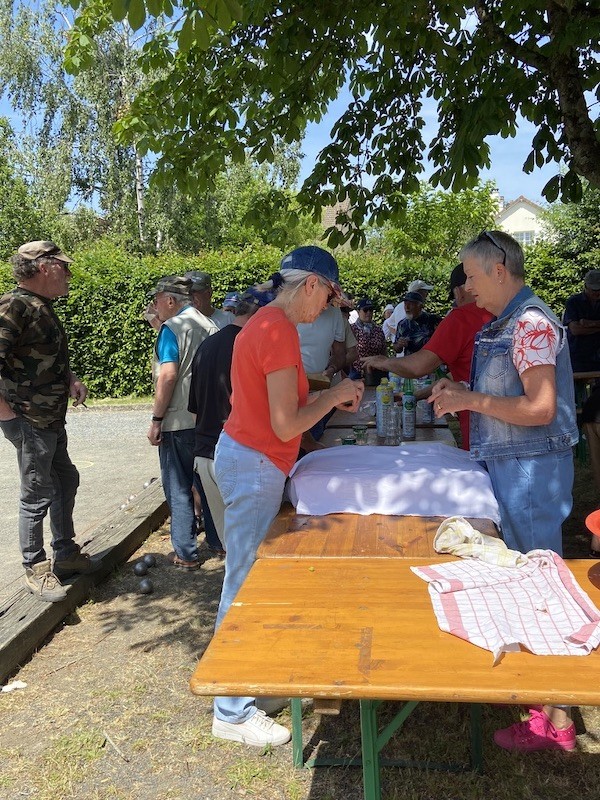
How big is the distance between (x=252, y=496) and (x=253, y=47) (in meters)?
4.32

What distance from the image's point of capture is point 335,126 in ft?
21.2

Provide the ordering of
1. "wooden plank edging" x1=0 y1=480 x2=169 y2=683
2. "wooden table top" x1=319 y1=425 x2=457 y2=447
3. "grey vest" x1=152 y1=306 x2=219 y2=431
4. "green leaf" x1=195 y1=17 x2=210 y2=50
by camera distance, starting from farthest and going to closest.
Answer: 1. "grey vest" x1=152 y1=306 x2=219 y2=431
2. "wooden table top" x1=319 y1=425 x2=457 y2=447
3. "wooden plank edging" x1=0 y1=480 x2=169 y2=683
4. "green leaf" x1=195 y1=17 x2=210 y2=50

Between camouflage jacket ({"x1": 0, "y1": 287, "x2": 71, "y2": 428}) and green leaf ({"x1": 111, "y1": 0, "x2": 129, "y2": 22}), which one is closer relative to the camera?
green leaf ({"x1": 111, "y1": 0, "x2": 129, "y2": 22})

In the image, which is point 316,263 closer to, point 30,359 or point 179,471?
point 30,359

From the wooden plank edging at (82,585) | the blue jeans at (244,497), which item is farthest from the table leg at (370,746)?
the wooden plank edging at (82,585)

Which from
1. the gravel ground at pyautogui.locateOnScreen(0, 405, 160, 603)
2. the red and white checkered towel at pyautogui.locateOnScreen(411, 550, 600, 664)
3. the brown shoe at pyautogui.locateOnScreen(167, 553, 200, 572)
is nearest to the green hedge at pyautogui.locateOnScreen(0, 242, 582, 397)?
the gravel ground at pyautogui.locateOnScreen(0, 405, 160, 603)

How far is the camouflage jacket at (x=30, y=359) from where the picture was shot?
4008 mm

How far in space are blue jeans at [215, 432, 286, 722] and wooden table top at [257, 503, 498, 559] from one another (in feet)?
0.28

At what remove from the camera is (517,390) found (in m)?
2.53

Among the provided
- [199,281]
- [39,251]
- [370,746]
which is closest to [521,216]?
[199,281]

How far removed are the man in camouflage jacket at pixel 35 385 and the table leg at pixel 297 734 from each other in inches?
78.6

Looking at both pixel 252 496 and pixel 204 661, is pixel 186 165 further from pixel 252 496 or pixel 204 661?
pixel 204 661

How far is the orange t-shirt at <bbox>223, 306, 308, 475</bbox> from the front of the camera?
2.48 meters

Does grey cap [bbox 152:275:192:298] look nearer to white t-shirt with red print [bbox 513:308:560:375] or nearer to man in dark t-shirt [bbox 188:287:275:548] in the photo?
man in dark t-shirt [bbox 188:287:275:548]
